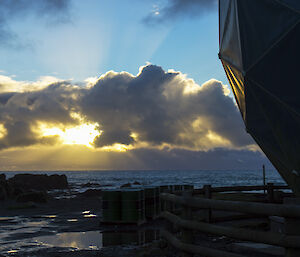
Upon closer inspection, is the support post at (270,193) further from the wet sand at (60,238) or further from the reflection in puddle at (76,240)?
the reflection in puddle at (76,240)

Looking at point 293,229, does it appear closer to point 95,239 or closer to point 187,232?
point 187,232

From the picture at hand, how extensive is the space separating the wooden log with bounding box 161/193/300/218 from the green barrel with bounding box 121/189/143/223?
705 cm

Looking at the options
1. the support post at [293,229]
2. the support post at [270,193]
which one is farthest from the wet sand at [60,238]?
the support post at [270,193]

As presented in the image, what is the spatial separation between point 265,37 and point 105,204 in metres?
9.12

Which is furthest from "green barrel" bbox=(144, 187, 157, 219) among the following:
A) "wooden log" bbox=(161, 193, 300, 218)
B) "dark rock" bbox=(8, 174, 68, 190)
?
"dark rock" bbox=(8, 174, 68, 190)

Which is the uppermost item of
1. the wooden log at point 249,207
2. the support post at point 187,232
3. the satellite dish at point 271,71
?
the satellite dish at point 271,71

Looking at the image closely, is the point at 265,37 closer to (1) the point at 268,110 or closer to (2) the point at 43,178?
(1) the point at 268,110

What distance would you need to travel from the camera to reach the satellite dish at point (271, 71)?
7090 millimetres

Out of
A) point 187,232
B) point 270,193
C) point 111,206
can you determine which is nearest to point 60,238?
point 111,206

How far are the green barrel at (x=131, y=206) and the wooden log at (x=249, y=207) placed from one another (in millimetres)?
7046

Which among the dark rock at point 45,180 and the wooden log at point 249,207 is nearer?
the wooden log at point 249,207

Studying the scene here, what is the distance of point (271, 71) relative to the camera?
294 inches

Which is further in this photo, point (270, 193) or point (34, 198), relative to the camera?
point (34, 198)

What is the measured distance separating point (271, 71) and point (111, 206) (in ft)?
28.5
